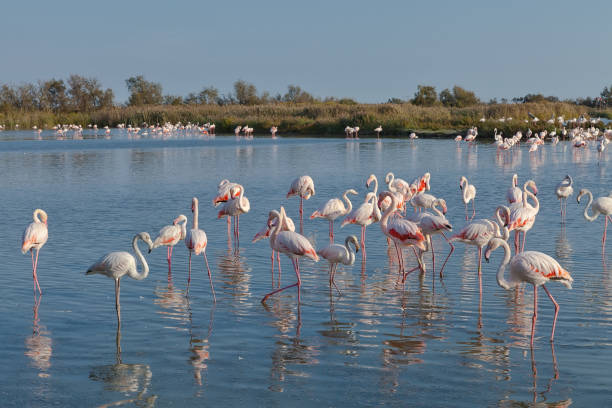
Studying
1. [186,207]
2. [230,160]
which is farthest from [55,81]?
[186,207]

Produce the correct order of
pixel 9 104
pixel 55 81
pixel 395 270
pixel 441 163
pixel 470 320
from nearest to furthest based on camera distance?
pixel 470 320 → pixel 395 270 → pixel 441 163 → pixel 9 104 → pixel 55 81

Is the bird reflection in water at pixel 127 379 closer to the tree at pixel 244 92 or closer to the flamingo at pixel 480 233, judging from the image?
the flamingo at pixel 480 233

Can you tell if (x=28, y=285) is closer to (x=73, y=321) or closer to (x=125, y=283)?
(x=125, y=283)

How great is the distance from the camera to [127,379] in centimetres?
493

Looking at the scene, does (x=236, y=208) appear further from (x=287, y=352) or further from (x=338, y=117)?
(x=338, y=117)

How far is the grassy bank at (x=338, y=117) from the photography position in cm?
4125

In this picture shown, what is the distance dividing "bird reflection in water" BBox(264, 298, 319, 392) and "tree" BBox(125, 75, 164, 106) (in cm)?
9218

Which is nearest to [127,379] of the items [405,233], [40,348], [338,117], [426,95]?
[40,348]

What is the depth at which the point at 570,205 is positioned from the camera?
12641 millimetres

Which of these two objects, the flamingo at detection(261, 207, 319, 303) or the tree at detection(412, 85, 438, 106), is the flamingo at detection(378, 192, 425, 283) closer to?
the flamingo at detection(261, 207, 319, 303)

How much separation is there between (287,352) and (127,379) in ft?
3.94

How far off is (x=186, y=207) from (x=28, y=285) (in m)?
5.92

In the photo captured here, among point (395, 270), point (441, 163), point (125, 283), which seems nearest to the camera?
point (125, 283)

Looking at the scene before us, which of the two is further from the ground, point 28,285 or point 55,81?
point 55,81
